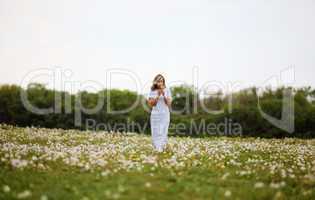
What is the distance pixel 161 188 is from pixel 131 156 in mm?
4556

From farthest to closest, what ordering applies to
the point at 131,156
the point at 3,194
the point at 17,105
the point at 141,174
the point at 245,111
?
the point at 17,105
the point at 245,111
the point at 131,156
the point at 141,174
the point at 3,194

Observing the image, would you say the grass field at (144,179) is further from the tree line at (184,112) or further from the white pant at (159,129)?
the tree line at (184,112)

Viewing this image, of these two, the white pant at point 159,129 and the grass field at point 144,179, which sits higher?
the white pant at point 159,129

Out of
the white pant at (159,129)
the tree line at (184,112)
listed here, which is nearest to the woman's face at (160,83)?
the white pant at (159,129)

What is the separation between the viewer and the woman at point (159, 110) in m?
14.1

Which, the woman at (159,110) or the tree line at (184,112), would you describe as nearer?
the woman at (159,110)

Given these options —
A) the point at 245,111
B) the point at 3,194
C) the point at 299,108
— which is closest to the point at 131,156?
the point at 3,194

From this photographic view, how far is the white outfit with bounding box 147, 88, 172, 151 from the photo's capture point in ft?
46.1

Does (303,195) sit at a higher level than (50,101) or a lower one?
lower

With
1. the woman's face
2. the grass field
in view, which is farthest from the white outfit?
the grass field

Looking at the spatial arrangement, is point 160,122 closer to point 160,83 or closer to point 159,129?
point 159,129

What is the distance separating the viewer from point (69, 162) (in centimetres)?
1040

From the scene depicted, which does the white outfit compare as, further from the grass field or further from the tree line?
the tree line

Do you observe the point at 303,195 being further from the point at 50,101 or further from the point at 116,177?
the point at 50,101
